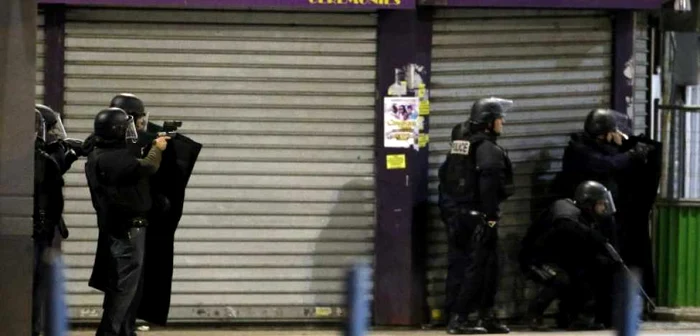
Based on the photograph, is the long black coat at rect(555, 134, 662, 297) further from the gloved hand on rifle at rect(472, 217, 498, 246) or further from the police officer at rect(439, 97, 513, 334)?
the gloved hand on rifle at rect(472, 217, 498, 246)

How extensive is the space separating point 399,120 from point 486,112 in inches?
31.2

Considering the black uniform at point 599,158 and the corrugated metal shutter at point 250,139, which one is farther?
the black uniform at point 599,158

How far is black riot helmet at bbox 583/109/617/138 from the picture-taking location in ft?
39.7

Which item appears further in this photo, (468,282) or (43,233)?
(468,282)

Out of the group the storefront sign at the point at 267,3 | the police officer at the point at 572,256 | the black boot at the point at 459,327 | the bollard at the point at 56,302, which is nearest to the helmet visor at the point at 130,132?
the storefront sign at the point at 267,3

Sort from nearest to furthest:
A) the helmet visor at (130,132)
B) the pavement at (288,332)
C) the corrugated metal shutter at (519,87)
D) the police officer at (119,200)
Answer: the police officer at (119,200)
the helmet visor at (130,132)
the pavement at (288,332)
the corrugated metal shutter at (519,87)

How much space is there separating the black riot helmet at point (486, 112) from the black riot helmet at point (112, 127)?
2.97m

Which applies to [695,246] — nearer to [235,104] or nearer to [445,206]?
[445,206]

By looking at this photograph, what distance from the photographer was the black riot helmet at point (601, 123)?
1210 centimetres

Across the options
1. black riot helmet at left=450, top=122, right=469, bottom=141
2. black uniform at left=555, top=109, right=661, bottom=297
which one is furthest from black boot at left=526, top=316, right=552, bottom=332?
black riot helmet at left=450, top=122, right=469, bottom=141

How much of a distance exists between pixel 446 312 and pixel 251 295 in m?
1.58

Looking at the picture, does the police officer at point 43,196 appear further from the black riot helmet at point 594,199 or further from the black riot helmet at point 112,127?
the black riot helmet at point 594,199

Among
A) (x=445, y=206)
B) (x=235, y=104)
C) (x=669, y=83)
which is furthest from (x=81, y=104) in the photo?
(x=669, y=83)

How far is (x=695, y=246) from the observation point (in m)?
13.0
